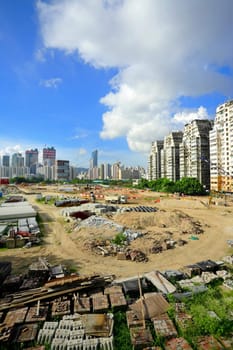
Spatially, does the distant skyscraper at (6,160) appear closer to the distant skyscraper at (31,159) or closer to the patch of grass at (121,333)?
the distant skyscraper at (31,159)

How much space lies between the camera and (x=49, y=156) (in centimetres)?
17300

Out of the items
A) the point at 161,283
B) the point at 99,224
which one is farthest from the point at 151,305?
the point at 99,224

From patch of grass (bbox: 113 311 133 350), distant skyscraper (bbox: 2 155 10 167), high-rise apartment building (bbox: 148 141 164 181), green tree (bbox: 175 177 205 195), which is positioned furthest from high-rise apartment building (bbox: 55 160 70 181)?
patch of grass (bbox: 113 311 133 350)

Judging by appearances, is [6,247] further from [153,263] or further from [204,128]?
[204,128]

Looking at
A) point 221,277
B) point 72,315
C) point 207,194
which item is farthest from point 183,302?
point 207,194

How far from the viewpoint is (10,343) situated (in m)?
5.62

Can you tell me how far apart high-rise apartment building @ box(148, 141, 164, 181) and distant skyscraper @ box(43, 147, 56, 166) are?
101656 millimetres

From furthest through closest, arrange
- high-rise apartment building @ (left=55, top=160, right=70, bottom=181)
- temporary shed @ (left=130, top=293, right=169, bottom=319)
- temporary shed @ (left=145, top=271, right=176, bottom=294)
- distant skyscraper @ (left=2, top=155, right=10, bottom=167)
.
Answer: distant skyscraper @ (left=2, top=155, right=10, bottom=167) < high-rise apartment building @ (left=55, top=160, right=70, bottom=181) < temporary shed @ (left=145, top=271, right=176, bottom=294) < temporary shed @ (left=130, top=293, right=169, bottom=319)

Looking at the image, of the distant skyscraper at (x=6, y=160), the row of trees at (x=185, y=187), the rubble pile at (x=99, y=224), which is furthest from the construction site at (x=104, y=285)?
the distant skyscraper at (x=6, y=160)

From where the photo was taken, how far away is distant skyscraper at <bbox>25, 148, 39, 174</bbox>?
176275 millimetres

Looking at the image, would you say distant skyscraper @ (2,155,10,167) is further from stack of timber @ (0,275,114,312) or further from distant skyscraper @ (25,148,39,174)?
stack of timber @ (0,275,114,312)

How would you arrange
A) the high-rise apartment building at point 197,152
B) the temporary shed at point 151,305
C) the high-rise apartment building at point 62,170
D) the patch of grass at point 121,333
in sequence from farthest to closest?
the high-rise apartment building at point 62,170
the high-rise apartment building at point 197,152
the temporary shed at point 151,305
the patch of grass at point 121,333

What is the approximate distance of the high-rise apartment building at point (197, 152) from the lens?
200 ft

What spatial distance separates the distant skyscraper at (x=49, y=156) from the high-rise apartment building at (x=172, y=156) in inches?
4469
